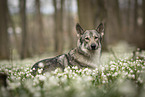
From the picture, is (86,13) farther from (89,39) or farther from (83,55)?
(83,55)

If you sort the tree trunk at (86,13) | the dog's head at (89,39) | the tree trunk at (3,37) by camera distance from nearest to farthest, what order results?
the dog's head at (89,39)
the tree trunk at (86,13)
the tree trunk at (3,37)

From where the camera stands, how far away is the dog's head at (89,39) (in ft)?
17.6

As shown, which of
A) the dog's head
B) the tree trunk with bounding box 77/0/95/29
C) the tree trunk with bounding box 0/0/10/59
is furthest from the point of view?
the tree trunk with bounding box 0/0/10/59

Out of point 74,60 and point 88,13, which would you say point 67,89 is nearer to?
point 74,60

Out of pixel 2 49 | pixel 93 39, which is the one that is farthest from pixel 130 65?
pixel 2 49

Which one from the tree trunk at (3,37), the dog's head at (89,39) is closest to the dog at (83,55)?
the dog's head at (89,39)

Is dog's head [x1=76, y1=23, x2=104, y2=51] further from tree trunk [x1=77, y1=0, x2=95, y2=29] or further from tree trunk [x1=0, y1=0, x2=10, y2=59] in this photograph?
tree trunk [x1=0, y1=0, x2=10, y2=59]

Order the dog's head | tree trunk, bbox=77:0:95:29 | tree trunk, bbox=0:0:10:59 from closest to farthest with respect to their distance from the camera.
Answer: the dog's head → tree trunk, bbox=77:0:95:29 → tree trunk, bbox=0:0:10:59

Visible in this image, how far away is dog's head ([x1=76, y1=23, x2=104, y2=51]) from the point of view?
537cm

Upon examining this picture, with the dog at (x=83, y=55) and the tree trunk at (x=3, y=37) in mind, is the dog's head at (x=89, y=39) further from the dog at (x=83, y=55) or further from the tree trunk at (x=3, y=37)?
the tree trunk at (x=3, y=37)

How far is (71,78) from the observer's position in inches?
167

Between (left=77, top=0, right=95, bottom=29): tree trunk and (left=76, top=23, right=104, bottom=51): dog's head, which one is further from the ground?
(left=77, top=0, right=95, bottom=29): tree trunk

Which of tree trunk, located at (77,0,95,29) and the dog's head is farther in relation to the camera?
tree trunk, located at (77,0,95,29)

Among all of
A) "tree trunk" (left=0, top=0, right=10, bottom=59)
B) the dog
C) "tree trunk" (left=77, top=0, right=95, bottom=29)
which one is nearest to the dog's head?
the dog
